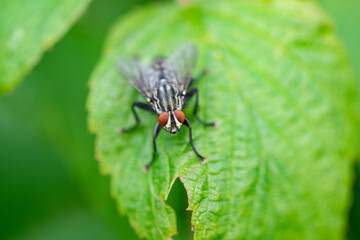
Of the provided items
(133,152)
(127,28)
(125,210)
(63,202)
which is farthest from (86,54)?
(125,210)

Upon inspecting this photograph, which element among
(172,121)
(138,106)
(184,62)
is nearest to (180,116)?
(172,121)

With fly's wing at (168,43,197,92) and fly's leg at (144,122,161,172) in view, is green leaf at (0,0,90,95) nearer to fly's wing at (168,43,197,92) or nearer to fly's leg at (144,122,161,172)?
fly's wing at (168,43,197,92)

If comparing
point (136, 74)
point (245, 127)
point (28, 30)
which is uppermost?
point (28, 30)

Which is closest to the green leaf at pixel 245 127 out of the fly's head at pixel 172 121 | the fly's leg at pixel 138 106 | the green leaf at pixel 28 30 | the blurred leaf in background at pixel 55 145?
the fly's leg at pixel 138 106

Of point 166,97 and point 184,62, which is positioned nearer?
point 166,97

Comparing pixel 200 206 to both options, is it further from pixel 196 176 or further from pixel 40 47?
pixel 40 47

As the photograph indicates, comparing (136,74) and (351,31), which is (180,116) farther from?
(351,31)

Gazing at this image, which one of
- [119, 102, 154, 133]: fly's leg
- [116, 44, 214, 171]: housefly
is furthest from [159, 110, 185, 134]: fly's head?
[119, 102, 154, 133]: fly's leg
